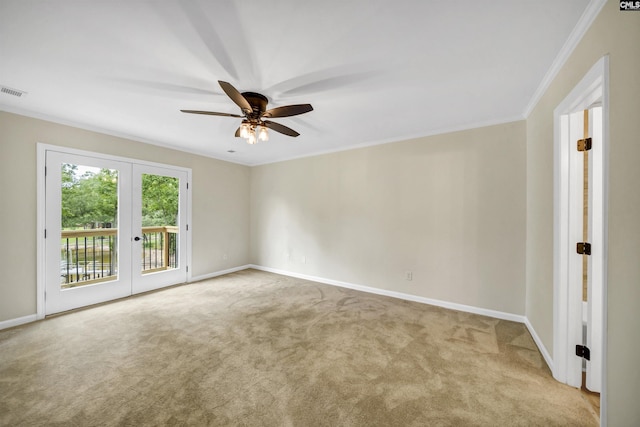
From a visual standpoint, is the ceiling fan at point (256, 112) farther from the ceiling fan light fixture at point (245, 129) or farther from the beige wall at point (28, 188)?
the beige wall at point (28, 188)

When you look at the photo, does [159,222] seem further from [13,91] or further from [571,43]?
[571,43]

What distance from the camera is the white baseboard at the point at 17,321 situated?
2805mm

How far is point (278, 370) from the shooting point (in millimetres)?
2090

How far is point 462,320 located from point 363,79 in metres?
3.01

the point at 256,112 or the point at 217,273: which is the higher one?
the point at 256,112

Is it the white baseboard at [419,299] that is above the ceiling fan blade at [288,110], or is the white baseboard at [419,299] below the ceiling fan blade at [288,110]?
below

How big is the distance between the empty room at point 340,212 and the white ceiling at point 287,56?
0.02 metres

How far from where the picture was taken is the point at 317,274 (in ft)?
15.7

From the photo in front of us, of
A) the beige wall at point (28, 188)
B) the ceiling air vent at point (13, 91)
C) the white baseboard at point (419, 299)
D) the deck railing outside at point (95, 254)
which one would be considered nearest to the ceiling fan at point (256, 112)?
the ceiling air vent at point (13, 91)

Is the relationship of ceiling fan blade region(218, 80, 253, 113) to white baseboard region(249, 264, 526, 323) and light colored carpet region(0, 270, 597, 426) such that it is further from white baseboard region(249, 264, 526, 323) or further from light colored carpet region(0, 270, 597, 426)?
white baseboard region(249, 264, 526, 323)

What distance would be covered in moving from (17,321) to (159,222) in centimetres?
193

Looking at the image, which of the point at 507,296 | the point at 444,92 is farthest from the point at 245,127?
the point at 507,296

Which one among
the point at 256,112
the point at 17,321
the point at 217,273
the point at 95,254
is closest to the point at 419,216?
the point at 256,112

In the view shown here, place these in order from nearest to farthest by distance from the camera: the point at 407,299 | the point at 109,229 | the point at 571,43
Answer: the point at 571,43 → the point at 109,229 → the point at 407,299
